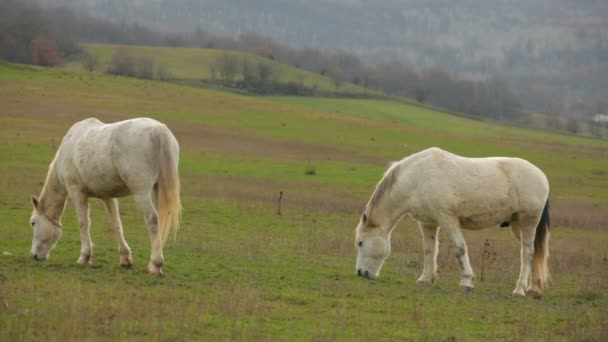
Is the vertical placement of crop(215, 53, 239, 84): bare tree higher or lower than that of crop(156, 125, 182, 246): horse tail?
lower

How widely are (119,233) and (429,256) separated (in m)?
5.19

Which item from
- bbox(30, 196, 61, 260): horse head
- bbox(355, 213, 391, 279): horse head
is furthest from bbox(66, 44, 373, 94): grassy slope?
bbox(355, 213, 391, 279): horse head

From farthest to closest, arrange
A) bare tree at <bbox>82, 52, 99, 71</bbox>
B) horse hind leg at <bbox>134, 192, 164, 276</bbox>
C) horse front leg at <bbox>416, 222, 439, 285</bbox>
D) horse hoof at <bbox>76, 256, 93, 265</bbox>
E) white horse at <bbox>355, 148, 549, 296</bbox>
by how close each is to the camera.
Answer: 1. bare tree at <bbox>82, 52, 99, 71</bbox>
2. horse front leg at <bbox>416, 222, 439, 285</bbox>
3. horse hoof at <bbox>76, 256, 93, 265</bbox>
4. white horse at <bbox>355, 148, 549, 296</bbox>
5. horse hind leg at <bbox>134, 192, 164, 276</bbox>

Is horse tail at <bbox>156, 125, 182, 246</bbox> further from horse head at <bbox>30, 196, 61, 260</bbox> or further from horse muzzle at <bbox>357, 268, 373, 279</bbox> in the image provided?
horse muzzle at <bbox>357, 268, 373, 279</bbox>

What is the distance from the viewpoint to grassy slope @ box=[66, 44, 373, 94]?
112 meters

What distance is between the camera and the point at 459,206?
1364 centimetres

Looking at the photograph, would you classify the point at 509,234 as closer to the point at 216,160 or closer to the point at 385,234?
the point at 385,234

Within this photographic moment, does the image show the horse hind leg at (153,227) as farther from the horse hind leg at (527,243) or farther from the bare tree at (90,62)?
the bare tree at (90,62)

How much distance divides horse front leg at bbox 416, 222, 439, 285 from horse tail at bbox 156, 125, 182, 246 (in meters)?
4.32

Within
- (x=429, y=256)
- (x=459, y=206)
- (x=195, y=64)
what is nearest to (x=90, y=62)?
(x=195, y=64)

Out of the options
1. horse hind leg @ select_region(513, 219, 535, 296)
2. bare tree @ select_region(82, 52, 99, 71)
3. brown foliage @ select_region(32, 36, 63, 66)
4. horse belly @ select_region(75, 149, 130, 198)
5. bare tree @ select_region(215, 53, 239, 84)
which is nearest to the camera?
horse belly @ select_region(75, 149, 130, 198)

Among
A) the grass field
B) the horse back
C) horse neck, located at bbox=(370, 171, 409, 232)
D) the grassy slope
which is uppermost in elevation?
the horse back

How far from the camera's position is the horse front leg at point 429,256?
1417cm

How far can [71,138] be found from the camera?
45.7 feet
